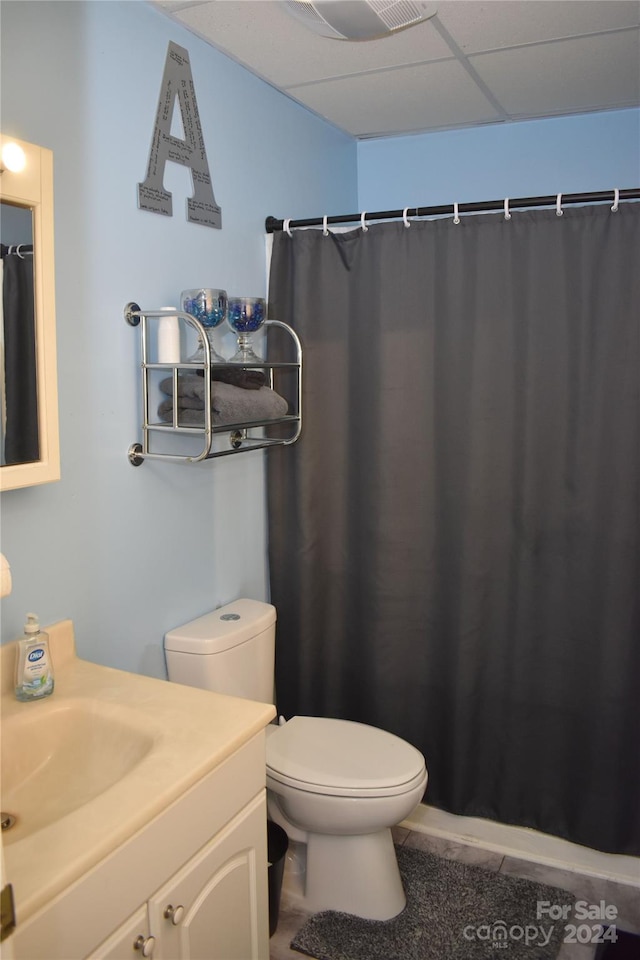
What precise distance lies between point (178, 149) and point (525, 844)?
7.16 feet

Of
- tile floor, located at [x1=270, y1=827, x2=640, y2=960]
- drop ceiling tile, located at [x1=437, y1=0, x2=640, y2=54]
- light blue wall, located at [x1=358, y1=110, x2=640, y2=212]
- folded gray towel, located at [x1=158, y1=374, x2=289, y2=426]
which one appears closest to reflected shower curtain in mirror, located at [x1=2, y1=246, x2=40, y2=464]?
folded gray towel, located at [x1=158, y1=374, x2=289, y2=426]

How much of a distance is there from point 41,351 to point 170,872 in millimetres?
930

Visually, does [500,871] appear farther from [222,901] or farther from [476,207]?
[476,207]

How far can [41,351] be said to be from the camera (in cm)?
144

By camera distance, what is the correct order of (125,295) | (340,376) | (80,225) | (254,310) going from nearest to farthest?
(80,225)
(125,295)
(254,310)
(340,376)

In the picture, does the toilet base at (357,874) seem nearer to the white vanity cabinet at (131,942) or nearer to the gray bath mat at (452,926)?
the gray bath mat at (452,926)

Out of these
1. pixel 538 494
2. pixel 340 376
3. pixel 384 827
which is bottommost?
pixel 384 827

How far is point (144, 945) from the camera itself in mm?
1166

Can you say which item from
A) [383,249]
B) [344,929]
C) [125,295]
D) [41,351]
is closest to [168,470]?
[125,295]

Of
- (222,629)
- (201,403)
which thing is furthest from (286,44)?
(222,629)

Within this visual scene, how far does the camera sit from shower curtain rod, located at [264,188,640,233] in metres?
2.03

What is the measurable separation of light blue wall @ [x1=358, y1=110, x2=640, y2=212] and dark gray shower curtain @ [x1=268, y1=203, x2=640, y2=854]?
2.25ft

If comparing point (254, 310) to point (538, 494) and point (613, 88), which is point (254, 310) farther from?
point (613, 88)

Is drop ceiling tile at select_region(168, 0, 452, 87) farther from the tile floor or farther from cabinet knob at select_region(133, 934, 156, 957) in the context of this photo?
the tile floor
